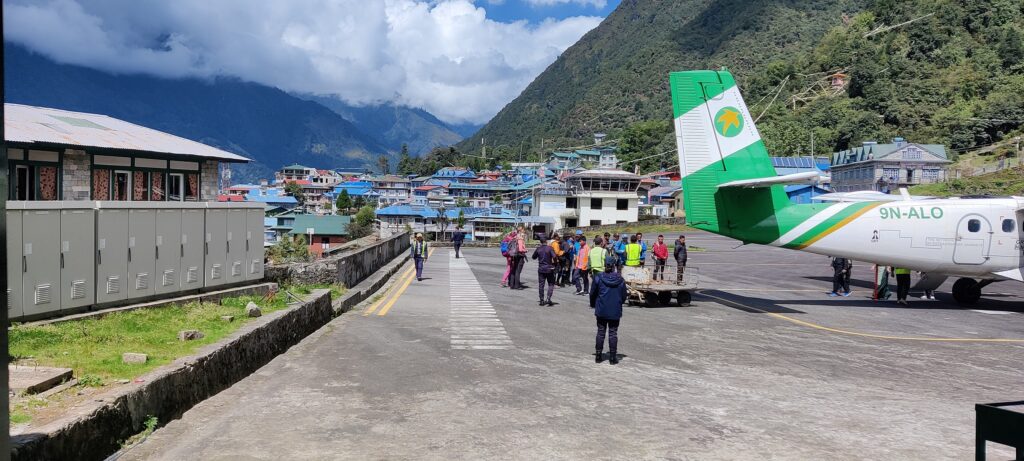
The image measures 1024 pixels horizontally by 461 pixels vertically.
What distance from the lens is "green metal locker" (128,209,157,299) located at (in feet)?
37.6

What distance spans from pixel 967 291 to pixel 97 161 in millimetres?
23309

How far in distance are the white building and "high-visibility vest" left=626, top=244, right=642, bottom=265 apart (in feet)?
187

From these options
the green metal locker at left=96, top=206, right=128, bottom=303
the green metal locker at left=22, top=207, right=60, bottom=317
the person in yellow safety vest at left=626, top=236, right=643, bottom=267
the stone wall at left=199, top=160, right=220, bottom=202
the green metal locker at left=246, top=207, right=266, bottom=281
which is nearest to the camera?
the green metal locker at left=22, top=207, right=60, bottom=317

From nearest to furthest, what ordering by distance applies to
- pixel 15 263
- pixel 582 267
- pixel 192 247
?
pixel 15 263
pixel 192 247
pixel 582 267

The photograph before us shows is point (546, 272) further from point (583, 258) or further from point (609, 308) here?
point (609, 308)

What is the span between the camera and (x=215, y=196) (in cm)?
1909

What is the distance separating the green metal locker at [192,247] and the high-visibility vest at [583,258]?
444 inches

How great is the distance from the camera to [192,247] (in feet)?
43.4

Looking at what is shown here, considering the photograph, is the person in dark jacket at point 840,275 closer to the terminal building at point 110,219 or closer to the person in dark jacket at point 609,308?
the person in dark jacket at point 609,308

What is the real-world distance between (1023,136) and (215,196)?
335ft

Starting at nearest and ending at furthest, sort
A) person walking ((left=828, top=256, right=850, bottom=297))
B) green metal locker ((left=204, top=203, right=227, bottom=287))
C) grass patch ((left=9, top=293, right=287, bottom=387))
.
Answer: grass patch ((left=9, top=293, right=287, bottom=387)) → green metal locker ((left=204, top=203, right=227, bottom=287)) → person walking ((left=828, top=256, right=850, bottom=297))

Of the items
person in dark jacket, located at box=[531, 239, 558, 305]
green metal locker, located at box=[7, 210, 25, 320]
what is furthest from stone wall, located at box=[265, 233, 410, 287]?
green metal locker, located at box=[7, 210, 25, 320]

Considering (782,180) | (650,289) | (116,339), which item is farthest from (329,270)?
(782,180)

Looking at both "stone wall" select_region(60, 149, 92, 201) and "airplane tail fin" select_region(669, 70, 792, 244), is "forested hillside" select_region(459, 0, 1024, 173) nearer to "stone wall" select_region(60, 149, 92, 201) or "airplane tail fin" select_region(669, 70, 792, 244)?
"airplane tail fin" select_region(669, 70, 792, 244)
